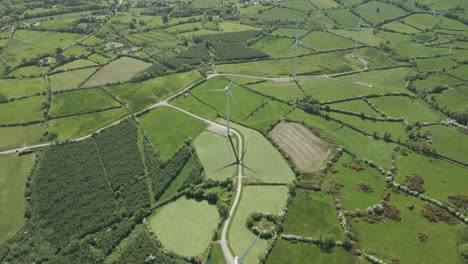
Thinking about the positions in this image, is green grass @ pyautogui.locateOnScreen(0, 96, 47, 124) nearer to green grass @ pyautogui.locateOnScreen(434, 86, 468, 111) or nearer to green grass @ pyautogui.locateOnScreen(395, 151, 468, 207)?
green grass @ pyautogui.locateOnScreen(395, 151, 468, 207)

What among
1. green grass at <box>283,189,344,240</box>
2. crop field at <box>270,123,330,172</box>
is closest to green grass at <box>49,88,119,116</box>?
crop field at <box>270,123,330,172</box>

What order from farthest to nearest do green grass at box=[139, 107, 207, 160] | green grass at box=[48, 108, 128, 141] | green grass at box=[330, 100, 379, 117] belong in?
green grass at box=[330, 100, 379, 117] < green grass at box=[48, 108, 128, 141] < green grass at box=[139, 107, 207, 160]

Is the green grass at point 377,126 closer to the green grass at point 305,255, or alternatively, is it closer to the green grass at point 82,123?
the green grass at point 305,255

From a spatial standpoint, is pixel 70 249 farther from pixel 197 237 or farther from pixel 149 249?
pixel 197 237

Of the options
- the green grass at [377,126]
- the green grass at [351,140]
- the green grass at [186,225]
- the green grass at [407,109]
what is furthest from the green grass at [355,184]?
the green grass at [407,109]

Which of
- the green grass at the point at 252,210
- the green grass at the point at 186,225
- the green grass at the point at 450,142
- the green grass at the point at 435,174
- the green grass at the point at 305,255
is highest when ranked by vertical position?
the green grass at the point at 450,142

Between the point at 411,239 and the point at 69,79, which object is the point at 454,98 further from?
the point at 69,79
